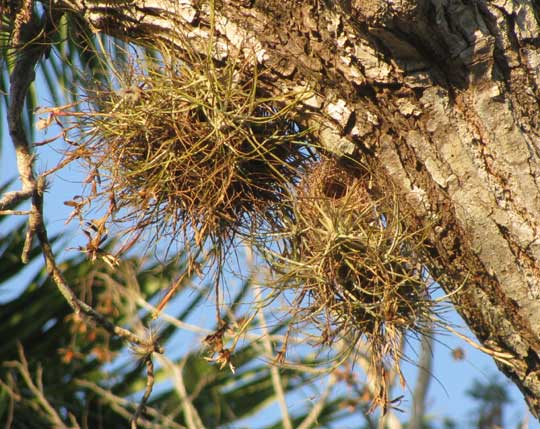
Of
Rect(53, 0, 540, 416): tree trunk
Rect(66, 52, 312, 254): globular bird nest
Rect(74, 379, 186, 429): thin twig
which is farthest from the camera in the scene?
Rect(74, 379, 186, 429): thin twig

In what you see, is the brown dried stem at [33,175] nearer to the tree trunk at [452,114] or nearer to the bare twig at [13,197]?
the bare twig at [13,197]

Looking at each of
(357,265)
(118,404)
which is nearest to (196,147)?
(357,265)

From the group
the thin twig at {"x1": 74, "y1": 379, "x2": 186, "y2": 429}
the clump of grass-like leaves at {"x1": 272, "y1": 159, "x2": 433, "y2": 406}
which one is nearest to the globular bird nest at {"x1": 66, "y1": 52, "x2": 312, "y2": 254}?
the clump of grass-like leaves at {"x1": 272, "y1": 159, "x2": 433, "y2": 406}

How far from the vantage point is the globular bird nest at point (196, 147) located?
3.91 feet

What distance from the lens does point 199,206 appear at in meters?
1.29

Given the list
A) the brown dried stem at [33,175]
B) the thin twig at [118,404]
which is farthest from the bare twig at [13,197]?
the thin twig at [118,404]

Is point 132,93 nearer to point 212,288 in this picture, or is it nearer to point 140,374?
point 212,288

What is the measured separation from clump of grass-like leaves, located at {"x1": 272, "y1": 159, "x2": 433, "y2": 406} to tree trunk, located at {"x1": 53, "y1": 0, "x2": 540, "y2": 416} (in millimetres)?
89

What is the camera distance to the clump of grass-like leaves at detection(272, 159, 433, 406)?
1.20 m

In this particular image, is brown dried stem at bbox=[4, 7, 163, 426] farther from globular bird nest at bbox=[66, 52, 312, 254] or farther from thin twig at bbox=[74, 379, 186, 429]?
thin twig at bbox=[74, 379, 186, 429]

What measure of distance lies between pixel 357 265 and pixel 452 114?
30 cm

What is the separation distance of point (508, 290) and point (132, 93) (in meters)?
0.65

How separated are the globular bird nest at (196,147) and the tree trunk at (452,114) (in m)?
0.08

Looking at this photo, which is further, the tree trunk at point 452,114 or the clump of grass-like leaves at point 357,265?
the clump of grass-like leaves at point 357,265
